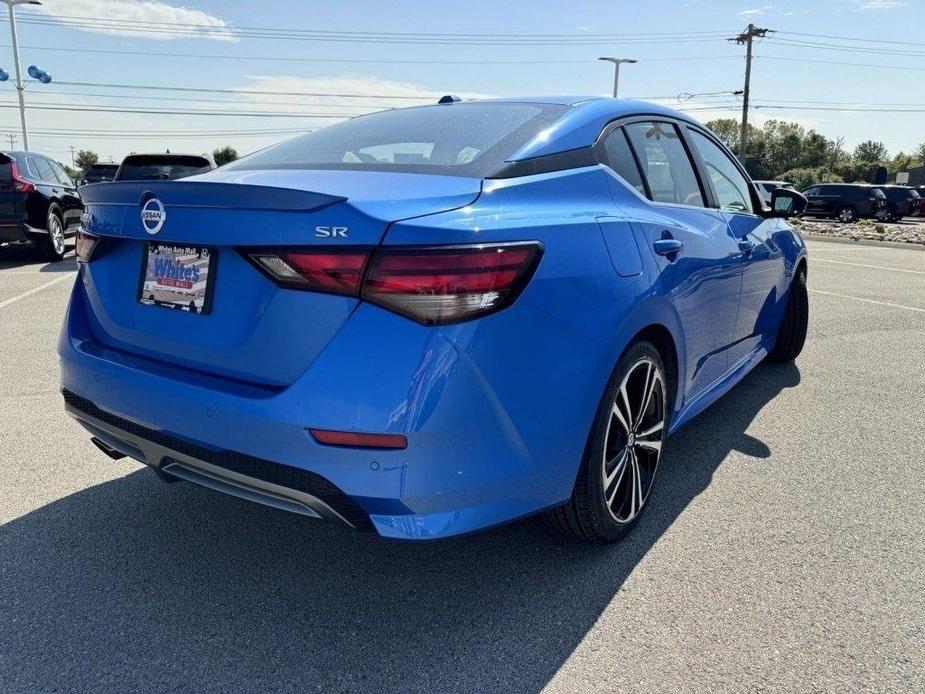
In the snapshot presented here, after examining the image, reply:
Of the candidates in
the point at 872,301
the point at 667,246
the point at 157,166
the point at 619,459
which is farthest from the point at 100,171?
the point at 619,459

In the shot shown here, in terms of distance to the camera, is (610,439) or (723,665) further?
(610,439)

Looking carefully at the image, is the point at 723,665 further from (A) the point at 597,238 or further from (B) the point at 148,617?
(B) the point at 148,617

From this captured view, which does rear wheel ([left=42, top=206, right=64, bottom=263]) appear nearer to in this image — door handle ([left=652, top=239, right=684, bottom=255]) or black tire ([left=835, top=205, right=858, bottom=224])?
door handle ([left=652, top=239, right=684, bottom=255])

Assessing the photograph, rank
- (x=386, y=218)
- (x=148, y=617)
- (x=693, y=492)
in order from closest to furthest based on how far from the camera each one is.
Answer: (x=386, y=218) → (x=148, y=617) → (x=693, y=492)

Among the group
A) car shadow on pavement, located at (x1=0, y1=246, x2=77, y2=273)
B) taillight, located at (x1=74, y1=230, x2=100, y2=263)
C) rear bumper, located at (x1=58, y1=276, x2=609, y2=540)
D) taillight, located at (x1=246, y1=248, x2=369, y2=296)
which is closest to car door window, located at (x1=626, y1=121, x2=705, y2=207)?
rear bumper, located at (x1=58, y1=276, x2=609, y2=540)

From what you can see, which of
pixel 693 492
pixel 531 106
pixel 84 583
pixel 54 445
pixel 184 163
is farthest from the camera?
pixel 184 163

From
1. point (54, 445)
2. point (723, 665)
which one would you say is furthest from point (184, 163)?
point (723, 665)

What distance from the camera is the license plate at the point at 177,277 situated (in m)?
2.07

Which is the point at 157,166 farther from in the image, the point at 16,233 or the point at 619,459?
the point at 619,459

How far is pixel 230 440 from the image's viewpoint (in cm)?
198

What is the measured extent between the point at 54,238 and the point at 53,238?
0.03 metres

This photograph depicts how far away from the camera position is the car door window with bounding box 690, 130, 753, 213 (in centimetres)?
371

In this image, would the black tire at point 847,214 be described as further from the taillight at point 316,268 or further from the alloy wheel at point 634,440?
the taillight at point 316,268

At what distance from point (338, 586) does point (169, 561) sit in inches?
24.8
